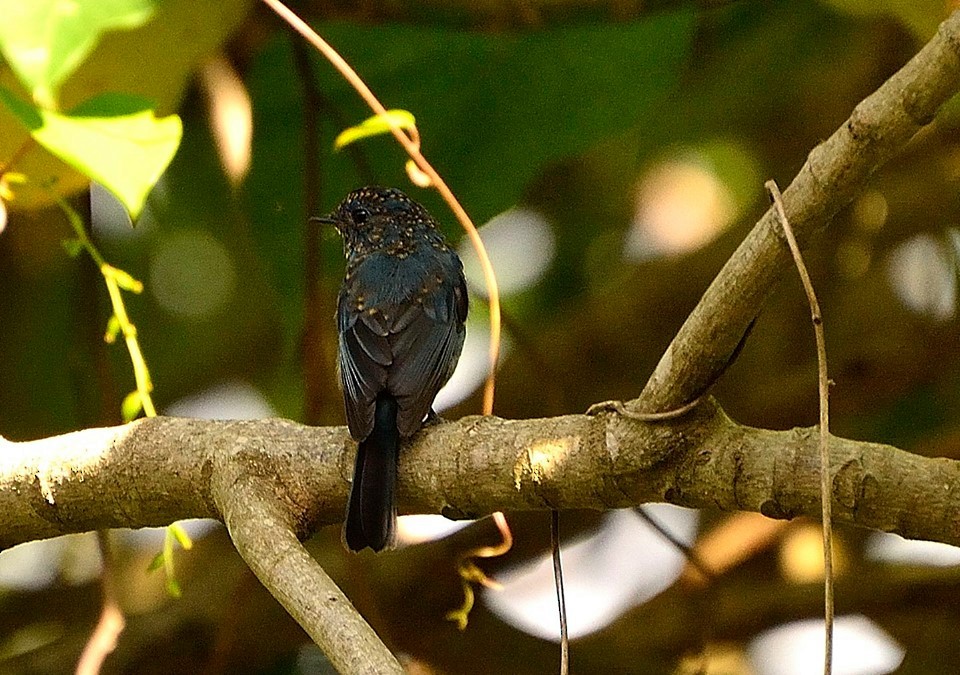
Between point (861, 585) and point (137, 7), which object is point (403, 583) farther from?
point (137, 7)

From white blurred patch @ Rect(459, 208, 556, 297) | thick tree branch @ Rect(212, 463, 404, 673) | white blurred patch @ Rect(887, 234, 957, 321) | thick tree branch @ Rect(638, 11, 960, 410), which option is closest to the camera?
thick tree branch @ Rect(638, 11, 960, 410)

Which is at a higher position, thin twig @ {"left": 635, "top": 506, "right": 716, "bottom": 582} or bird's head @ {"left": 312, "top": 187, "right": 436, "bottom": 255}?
bird's head @ {"left": 312, "top": 187, "right": 436, "bottom": 255}

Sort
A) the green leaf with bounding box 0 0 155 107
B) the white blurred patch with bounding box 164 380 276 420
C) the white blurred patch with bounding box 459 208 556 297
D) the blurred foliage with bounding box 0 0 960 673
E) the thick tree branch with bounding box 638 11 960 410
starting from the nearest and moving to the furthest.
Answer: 1. the thick tree branch with bounding box 638 11 960 410
2. the green leaf with bounding box 0 0 155 107
3. the blurred foliage with bounding box 0 0 960 673
4. the white blurred patch with bounding box 164 380 276 420
5. the white blurred patch with bounding box 459 208 556 297

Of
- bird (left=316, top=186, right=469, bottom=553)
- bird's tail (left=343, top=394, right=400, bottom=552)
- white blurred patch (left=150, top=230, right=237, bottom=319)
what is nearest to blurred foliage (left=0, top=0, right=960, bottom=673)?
white blurred patch (left=150, top=230, right=237, bottom=319)

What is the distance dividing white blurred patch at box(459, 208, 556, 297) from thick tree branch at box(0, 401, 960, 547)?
5.46 feet

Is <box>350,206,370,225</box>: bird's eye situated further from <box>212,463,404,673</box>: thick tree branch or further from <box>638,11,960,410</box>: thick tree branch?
<box>638,11,960,410</box>: thick tree branch

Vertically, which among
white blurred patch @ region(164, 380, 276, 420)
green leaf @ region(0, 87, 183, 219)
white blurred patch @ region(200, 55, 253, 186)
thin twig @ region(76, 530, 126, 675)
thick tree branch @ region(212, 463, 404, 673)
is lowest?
thin twig @ region(76, 530, 126, 675)

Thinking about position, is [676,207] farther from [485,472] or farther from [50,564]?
[485,472]

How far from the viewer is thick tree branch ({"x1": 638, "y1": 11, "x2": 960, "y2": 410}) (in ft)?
4.09

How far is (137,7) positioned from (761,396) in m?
1.89

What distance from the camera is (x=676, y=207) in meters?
3.69

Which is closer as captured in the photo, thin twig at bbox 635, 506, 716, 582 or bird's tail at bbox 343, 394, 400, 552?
bird's tail at bbox 343, 394, 400, 552

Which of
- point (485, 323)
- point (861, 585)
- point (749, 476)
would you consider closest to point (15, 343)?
point (485, 323)

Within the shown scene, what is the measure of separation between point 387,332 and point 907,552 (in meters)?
1.47
